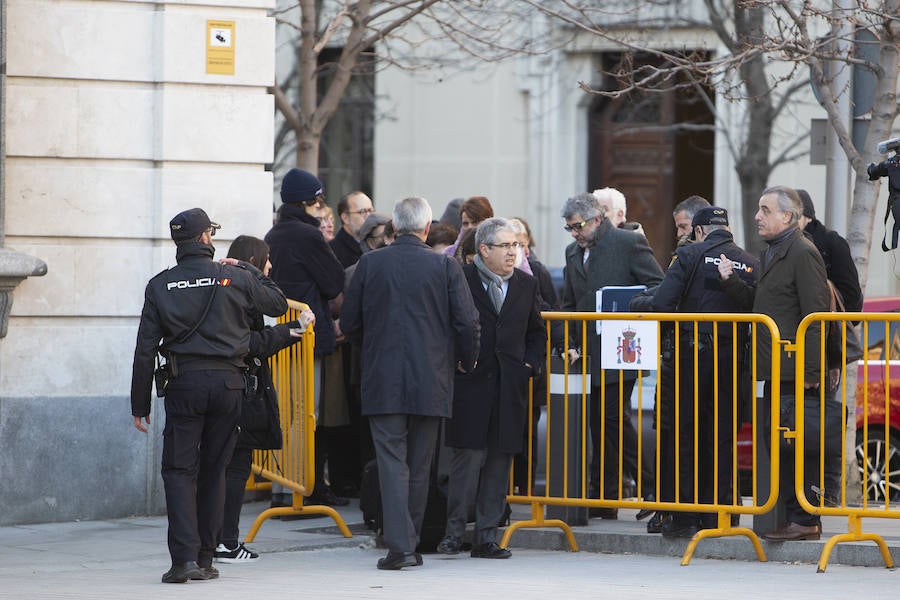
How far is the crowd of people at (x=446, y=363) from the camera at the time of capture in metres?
8.24

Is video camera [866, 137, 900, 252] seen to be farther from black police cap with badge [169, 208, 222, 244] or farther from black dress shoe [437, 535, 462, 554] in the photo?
black police cap with badge [169, 208, 222, 244]

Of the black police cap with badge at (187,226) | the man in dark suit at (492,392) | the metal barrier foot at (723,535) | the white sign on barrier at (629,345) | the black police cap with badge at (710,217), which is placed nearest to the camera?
the black police cap with badge at (187,226)

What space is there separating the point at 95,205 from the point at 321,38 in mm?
3727

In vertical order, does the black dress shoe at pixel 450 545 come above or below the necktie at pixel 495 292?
below

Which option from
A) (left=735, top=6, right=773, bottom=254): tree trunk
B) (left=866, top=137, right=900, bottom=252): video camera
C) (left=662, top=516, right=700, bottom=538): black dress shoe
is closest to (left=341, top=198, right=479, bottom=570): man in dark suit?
(left=662, top=516, right=700, bottom=538): black dress shoe

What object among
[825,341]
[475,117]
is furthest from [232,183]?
[475,117]

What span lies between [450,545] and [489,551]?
0.24 meters

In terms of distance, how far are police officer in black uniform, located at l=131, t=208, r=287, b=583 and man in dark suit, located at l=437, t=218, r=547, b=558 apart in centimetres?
137

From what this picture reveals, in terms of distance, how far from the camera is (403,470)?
345 inches

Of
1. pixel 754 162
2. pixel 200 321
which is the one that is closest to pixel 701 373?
pixel 200 321

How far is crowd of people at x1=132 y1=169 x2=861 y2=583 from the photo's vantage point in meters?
8.24

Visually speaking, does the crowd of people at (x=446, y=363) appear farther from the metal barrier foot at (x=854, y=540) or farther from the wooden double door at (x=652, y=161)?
the wooden double door at (x=652, y=161)

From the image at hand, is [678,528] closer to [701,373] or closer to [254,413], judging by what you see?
[701,373]

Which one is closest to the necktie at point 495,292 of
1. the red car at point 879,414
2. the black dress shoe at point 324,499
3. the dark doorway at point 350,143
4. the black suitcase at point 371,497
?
the black suitcase at point 371,497
